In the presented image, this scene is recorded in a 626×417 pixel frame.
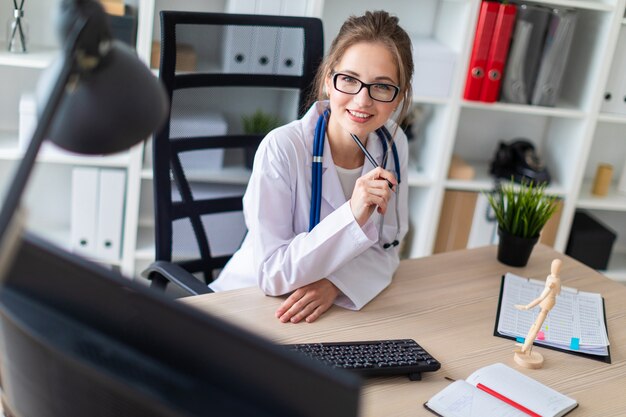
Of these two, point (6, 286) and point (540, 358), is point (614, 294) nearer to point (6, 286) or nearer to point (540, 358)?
point (540, 358)

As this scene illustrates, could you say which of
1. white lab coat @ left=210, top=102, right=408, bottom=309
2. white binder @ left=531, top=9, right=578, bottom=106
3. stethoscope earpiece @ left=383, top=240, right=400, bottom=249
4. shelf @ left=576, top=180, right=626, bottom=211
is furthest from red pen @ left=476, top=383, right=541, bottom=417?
shelf @ left=576, top=180, right=626, bottom=211

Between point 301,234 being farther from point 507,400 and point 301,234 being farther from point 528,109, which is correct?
point 528,109

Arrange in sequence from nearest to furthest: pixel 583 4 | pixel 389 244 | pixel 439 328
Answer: pixel 439 328 < pixel 389 244 < pixel 583 4

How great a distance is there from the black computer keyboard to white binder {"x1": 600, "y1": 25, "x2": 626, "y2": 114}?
1897 mm

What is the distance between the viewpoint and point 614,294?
1.76 meters

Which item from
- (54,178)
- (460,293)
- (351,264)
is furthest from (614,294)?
(54,178)

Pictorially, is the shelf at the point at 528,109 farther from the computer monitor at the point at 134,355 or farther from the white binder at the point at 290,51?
the computer monitor at the point at 134,355

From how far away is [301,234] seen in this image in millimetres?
1569

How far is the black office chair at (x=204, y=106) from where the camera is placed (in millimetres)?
1712

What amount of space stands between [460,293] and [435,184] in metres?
1.25

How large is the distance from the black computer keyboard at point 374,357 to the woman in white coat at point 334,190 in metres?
0.14

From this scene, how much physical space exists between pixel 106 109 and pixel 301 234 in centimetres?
86

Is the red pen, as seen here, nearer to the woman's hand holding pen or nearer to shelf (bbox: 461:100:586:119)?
the woman's hand holding pen

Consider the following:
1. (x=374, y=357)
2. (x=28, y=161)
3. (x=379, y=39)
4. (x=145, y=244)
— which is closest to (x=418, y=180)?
(x=145, y=244)
